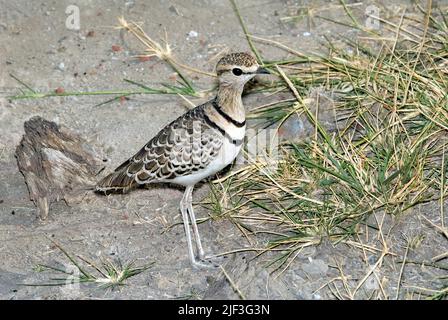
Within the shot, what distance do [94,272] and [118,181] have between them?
1.88 ft

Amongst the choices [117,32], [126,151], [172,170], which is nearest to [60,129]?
[126,151]

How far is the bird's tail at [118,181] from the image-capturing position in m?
5.07

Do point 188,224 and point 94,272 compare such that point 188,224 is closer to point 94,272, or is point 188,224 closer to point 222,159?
point 222,159

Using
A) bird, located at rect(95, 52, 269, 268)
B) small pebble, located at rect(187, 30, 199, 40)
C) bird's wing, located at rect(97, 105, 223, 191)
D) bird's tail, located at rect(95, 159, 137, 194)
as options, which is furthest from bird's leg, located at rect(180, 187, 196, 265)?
small pebble, located at rect(187, 30, 199, 40)

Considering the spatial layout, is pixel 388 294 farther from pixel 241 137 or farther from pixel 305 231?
pixel 241 137

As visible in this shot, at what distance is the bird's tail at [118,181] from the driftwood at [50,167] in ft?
0.59

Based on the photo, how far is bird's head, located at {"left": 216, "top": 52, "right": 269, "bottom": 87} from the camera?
4.77 m

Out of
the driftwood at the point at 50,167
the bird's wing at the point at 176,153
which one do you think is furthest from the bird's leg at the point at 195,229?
the driftwood at the point at 50,167

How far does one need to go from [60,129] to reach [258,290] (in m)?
1.71

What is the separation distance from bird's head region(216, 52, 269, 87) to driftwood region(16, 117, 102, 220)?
113 centimetres

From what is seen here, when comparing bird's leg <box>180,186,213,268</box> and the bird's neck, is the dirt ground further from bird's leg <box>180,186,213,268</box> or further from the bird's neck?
the bird's neck

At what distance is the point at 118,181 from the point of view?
5109 mm

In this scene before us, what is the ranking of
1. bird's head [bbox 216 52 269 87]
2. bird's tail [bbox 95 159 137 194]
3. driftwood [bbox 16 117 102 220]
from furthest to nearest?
driftwood [bbox 16 117 102 220]
bird's tail [bbox 95 159 137 194]
bird's head [bbox 216 52 269 87]

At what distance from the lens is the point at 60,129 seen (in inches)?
214
